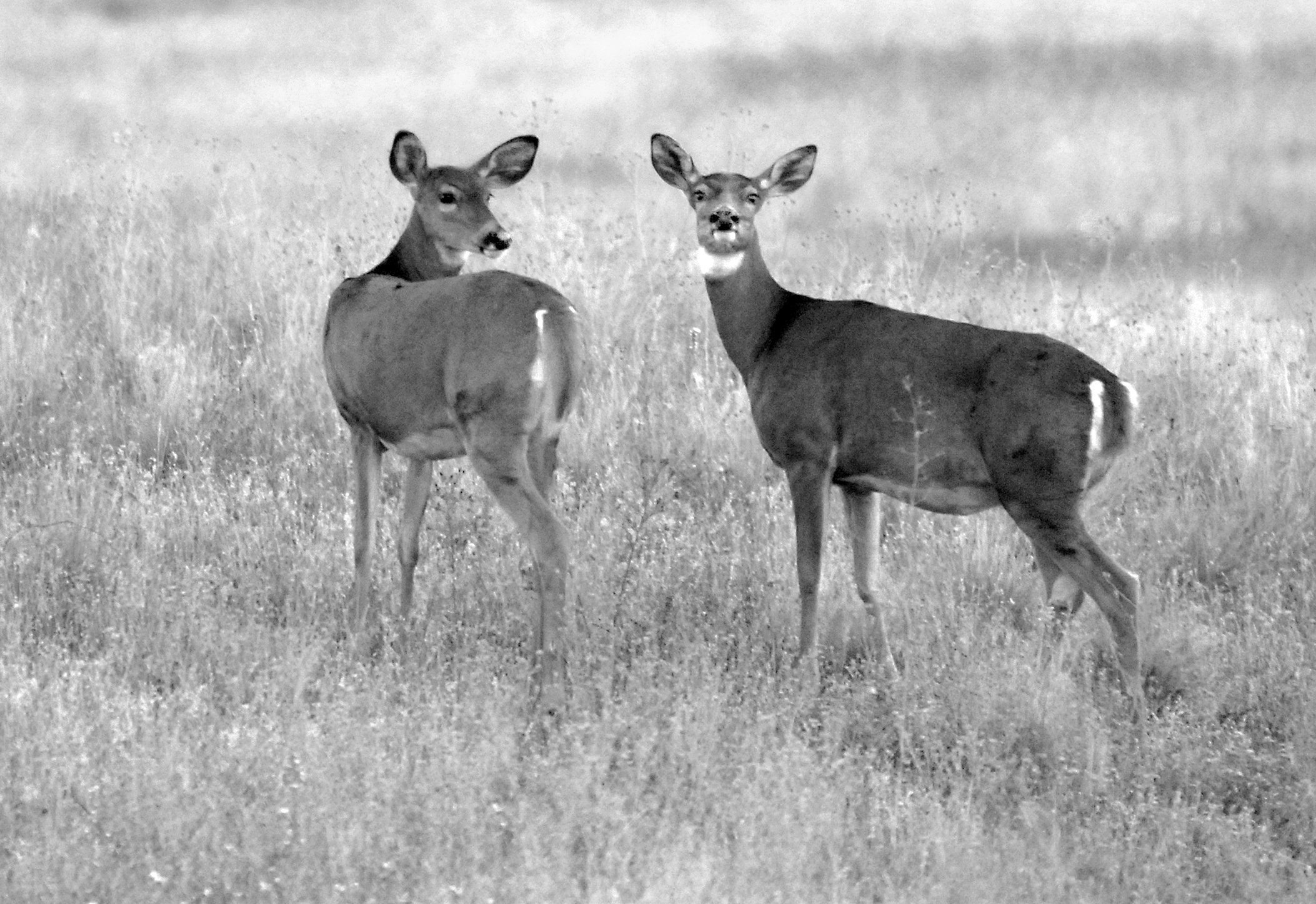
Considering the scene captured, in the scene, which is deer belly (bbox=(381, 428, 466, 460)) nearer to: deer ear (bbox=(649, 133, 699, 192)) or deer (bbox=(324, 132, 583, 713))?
deer (bbox=(324, 132, 583, 713))

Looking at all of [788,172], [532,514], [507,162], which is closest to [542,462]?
[532,514]

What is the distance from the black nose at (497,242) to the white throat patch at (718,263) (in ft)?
2.74

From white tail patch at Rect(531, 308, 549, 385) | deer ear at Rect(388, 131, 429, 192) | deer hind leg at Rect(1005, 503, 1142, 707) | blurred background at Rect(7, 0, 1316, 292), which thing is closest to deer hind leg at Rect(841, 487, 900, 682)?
deer hind leg at Rect(1005, 503, 1142, 707)

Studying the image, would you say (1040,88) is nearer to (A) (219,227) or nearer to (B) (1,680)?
(A) (219,227)

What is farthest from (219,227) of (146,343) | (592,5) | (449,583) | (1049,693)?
(592,5)

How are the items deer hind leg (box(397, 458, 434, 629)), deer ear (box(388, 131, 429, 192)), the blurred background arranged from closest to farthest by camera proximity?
deer hind leg (box(397, 458, 434, 629)) < deer ear (box(388, 131, 429, 192)) < the blurred background

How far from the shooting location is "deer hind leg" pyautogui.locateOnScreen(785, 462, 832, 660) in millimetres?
8234

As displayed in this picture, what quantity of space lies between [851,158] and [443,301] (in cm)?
1648

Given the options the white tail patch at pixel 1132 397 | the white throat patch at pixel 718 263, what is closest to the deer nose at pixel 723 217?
the white throat patch at pixel 718 263

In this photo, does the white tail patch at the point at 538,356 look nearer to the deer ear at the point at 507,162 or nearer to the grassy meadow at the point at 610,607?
the grassy meadow at the point at 610,607

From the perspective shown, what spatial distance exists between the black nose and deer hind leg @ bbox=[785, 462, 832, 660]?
1651 millimetres

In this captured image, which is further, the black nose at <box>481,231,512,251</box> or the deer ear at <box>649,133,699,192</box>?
the deer ear at <box>649,133,699,192</box>

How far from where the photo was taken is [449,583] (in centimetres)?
880

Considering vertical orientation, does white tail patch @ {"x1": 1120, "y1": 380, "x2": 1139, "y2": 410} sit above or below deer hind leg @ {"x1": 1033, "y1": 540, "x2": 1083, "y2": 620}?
above
